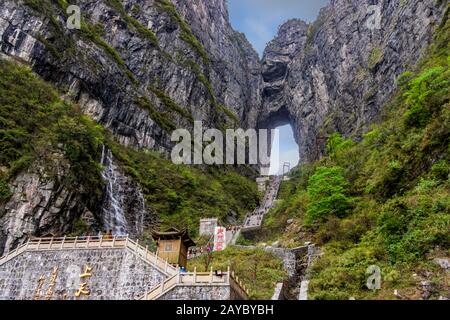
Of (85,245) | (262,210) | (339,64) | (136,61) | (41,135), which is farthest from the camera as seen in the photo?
(339,64)

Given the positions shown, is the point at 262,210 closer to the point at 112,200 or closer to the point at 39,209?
the point at 112,200

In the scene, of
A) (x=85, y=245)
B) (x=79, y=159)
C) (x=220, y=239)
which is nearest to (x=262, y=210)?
(x=220, y=239)

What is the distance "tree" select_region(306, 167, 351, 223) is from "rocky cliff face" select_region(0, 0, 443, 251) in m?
18.2

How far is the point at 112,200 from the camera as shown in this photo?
151ft

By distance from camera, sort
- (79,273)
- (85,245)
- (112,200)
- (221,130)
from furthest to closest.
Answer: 1. (221,130)
2. (112,200)
3. (85,245)
4. (79,273)

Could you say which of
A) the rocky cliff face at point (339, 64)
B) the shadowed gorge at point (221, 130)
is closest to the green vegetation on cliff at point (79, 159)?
the shadowed gorge at point (221, 130)

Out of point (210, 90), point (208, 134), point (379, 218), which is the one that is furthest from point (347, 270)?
point (210, 90)

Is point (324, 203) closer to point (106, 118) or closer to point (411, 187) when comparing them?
→ point (411, 187)

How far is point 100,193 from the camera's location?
42656 millimetres

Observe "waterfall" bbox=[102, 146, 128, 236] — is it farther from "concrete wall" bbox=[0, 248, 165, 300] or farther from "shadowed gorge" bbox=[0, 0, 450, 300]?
"concrete wall" bbox=[0, 248, 165, 300]

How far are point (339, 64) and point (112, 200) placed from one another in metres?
58.0

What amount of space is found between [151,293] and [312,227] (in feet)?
54.4

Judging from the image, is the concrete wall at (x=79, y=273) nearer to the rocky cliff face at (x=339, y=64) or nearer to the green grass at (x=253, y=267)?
the green grass at (x=253, y=267)

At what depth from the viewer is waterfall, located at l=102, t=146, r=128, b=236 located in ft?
141
